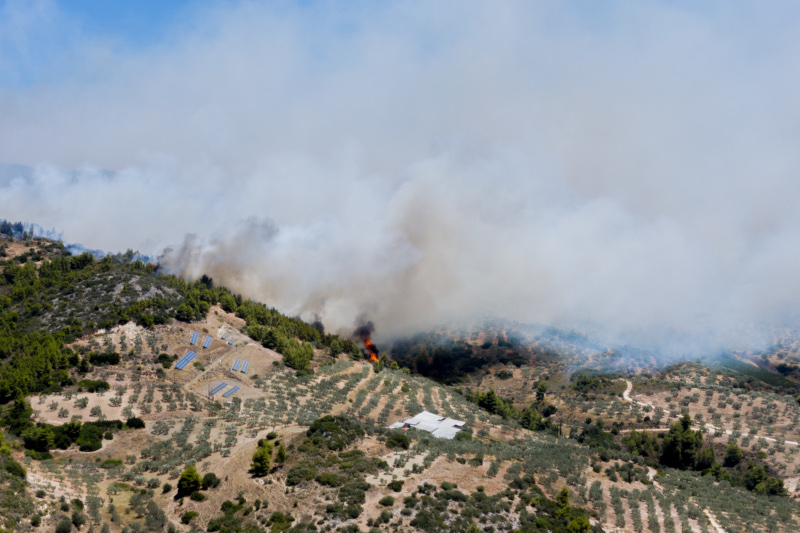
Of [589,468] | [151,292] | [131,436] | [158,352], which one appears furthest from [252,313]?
[589,468]

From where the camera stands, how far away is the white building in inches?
2169

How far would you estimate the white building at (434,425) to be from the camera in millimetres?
55103

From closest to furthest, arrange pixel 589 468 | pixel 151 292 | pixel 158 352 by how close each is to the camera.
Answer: pixel 589 468, pixel 158 352, pixel 151 292

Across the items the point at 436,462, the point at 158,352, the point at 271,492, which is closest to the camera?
the point at 271,492

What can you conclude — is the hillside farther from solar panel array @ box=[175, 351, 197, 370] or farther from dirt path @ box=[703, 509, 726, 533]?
solar panel array @ box=[175, 351, 197, 370]

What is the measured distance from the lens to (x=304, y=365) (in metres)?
76.4

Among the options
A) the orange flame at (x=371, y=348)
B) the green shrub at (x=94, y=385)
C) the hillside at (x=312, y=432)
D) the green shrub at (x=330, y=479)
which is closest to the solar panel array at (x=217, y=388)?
the hillside at (x=312, y=432)

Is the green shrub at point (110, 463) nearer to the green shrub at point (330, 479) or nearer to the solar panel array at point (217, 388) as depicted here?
the green shrub at point (330, 479)

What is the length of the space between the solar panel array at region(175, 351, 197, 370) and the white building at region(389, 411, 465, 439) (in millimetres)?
29775

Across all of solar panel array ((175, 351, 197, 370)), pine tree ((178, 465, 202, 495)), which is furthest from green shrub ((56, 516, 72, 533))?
solar panel array ((175, 351, 197, 370))

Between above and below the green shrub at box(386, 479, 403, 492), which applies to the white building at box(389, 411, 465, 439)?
above

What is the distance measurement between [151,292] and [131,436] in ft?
127

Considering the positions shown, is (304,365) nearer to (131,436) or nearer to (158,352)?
(158,352)

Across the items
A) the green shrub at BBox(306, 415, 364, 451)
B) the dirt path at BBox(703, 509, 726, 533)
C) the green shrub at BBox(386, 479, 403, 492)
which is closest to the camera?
the green shrub at BBox(386, 479, 403, 492)
